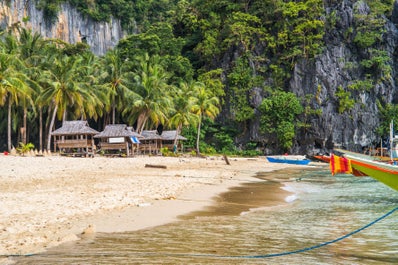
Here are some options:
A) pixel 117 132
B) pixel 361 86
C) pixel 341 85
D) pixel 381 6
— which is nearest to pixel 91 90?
pixel 117 132

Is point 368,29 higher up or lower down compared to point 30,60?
higher up

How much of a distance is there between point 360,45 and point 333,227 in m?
47.2

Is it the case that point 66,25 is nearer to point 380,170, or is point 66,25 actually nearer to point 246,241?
point 246,241

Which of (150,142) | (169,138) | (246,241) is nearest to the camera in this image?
(246,241)

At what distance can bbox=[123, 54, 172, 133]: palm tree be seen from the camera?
39.1 meters

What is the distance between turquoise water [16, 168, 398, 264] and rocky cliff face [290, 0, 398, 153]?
38.7 metres

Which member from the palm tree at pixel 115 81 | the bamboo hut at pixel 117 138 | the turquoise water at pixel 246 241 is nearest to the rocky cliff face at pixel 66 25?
the palm tree at pixel 115 81

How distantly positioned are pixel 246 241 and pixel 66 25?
2147 inches

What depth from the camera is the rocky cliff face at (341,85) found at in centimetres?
4847

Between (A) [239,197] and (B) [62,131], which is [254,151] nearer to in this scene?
(B) [62,131]

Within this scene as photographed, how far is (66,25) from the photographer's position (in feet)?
183

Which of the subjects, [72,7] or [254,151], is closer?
[254,151]

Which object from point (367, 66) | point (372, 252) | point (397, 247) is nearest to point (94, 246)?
point (372, 252)

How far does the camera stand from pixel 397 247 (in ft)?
22.3
